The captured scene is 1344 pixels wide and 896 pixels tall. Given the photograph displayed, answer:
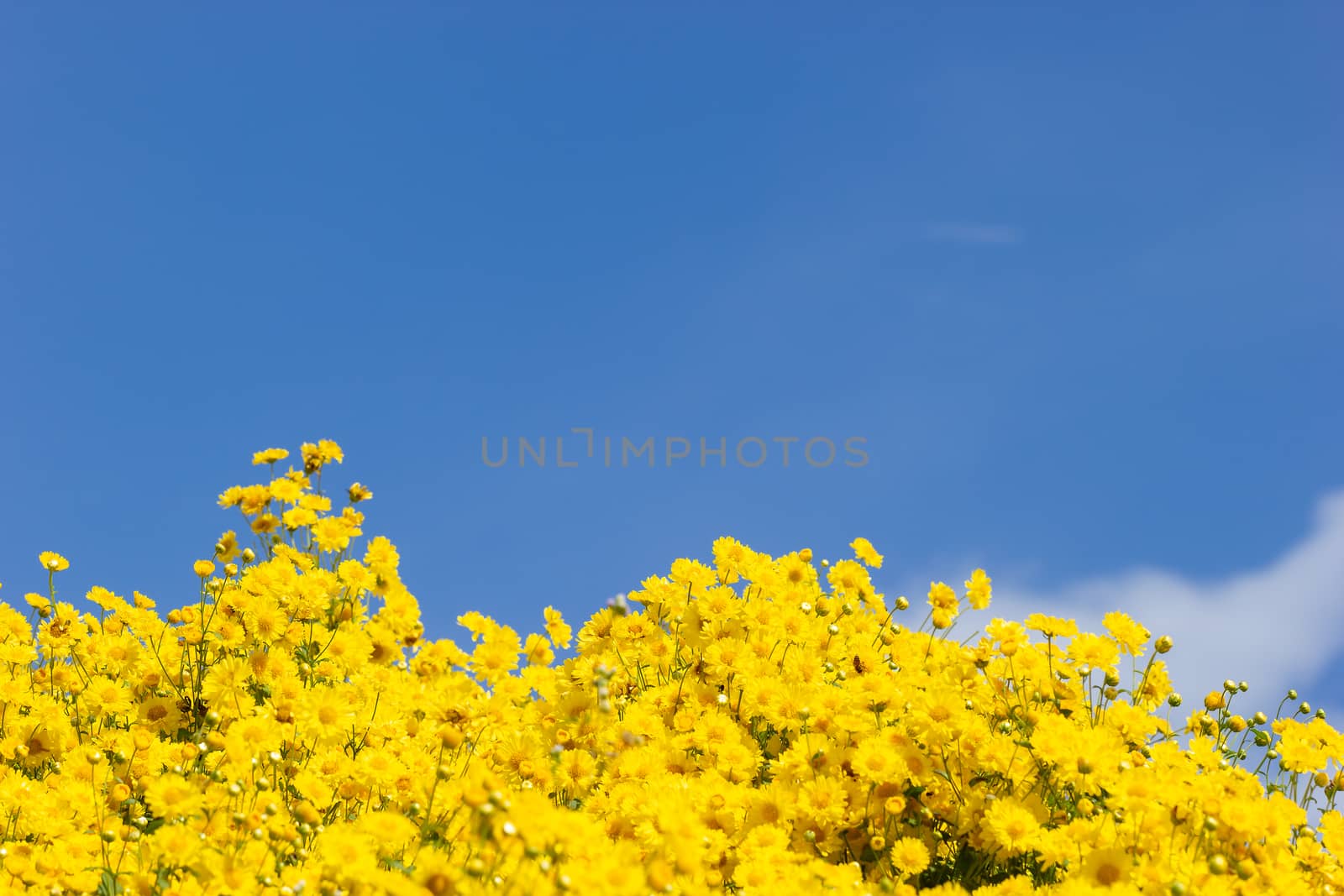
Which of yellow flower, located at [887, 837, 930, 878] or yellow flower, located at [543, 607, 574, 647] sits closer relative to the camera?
yellow flower, located at [887, 837, 930, 878]

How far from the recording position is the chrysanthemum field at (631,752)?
330 cm

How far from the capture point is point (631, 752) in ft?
13.0

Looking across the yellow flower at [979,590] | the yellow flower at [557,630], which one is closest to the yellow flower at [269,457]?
the yellow flower at [557,630]

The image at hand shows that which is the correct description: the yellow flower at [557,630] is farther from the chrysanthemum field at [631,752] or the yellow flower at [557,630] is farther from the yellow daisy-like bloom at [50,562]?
the yellow daisy-like bloom at [50,562]

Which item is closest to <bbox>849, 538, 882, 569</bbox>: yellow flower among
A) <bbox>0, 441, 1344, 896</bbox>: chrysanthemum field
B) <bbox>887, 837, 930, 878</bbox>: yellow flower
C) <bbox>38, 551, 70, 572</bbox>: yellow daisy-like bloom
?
<bbox>0, 441, 1344, 896</bbox>: chrysanthemum field

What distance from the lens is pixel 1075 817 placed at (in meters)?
3.77

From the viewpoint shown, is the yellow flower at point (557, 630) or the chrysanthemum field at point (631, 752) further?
the yellow flower at point (557, 630)

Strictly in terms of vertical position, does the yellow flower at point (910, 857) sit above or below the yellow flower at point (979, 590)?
below

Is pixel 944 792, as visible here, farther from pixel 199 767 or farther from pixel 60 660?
pixel 60 660

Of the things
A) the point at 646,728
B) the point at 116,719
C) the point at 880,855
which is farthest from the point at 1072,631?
the point at 116,719

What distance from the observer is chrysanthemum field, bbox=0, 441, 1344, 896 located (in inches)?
130

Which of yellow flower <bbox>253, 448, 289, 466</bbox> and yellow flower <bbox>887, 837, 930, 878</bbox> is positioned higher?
yellow flower <bbox>253, 448, 289, 466</bbox>

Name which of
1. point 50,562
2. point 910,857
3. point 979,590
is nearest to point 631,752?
point 910,857

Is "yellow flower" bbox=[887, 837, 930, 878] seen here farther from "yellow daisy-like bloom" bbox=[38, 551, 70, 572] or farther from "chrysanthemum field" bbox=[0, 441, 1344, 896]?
"yellow daisy-like bloom" bbox=[38, 551, 70, 572]
